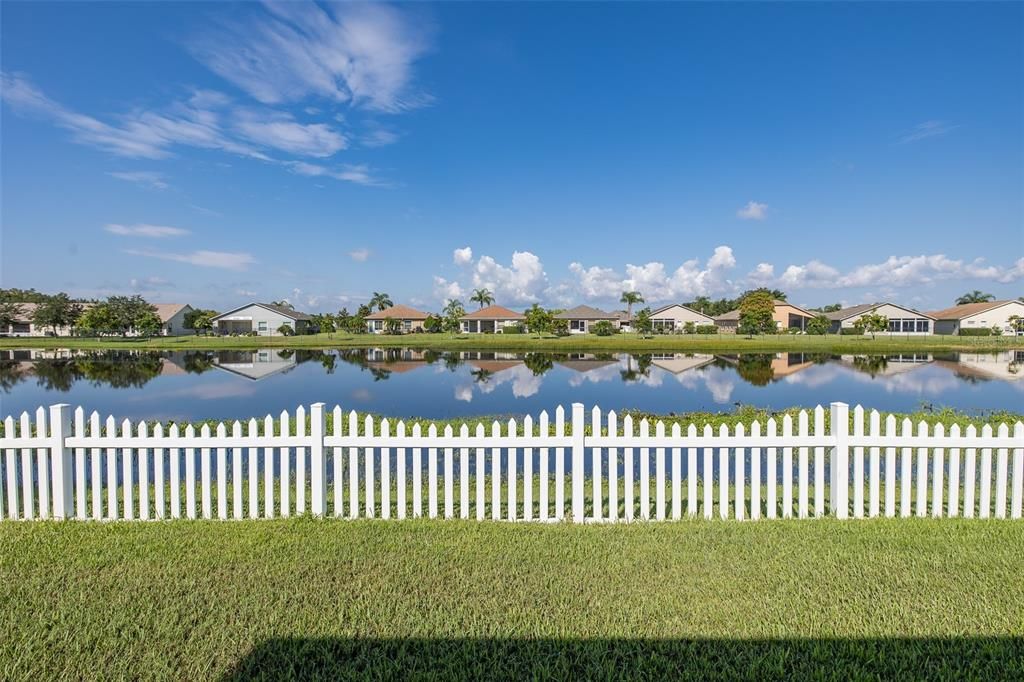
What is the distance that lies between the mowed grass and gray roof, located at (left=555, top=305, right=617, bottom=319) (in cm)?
7847

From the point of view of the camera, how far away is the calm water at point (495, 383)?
781 inches

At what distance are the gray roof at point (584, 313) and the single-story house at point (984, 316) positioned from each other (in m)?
46.6

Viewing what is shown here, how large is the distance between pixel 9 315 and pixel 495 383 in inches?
3193

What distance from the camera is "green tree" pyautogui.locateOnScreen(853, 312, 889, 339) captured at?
6550cm

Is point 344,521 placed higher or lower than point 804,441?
lower

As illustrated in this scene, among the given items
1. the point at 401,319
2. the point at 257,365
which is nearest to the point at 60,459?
the point at 257,365

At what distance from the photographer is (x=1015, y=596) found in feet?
12.3

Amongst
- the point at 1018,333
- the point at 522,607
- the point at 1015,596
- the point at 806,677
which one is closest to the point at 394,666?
the point at 522,607

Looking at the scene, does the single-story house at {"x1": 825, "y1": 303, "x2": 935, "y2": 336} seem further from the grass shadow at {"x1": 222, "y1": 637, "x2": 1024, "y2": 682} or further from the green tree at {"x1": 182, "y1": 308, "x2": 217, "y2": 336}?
the green tree at {"x1": 182, "y1": 308, "x2": 217, "y2": 336}

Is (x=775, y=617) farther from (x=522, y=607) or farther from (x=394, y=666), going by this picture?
(x=394, y=666)

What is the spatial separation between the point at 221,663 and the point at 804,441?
5289mm

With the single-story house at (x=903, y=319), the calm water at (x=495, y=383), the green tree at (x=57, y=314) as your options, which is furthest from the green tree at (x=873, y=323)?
the green tree at (x=57, y=314)

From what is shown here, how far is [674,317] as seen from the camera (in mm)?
80812

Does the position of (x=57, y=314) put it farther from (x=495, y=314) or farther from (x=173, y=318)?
(x=495, y=314)
